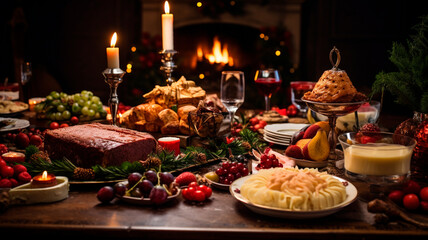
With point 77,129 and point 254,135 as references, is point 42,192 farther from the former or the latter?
point 254,135

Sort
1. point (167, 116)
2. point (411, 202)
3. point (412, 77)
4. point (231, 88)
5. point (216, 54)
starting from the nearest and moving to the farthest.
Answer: point (411, 202), point (412, 77), point (167, 116), point (231, 88), point (216, 54)

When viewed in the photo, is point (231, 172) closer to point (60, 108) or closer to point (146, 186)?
point (146, 186)

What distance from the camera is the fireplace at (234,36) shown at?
5.39 meters

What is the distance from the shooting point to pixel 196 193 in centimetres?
145

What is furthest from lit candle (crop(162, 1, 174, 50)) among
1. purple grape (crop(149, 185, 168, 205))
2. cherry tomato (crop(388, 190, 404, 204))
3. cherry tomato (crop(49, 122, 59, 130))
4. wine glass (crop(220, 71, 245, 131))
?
cherry tomato (crop(388, 190, 404, 204))

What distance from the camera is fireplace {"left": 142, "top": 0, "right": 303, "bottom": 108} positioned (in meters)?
5.39

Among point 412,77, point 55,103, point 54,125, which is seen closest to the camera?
point 412,77

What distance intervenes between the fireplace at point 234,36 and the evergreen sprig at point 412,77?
135 inches

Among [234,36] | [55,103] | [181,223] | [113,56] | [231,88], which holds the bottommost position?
[181,223]

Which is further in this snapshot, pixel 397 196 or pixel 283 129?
pixel 283 129

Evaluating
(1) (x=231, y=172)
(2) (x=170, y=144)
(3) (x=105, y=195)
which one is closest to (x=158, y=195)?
(3) (x=105, y=195)

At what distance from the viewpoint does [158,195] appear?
4.53 feet

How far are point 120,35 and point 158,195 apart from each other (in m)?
4.56

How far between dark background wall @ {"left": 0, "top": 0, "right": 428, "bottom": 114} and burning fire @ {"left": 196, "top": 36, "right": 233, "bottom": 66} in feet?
2.77
